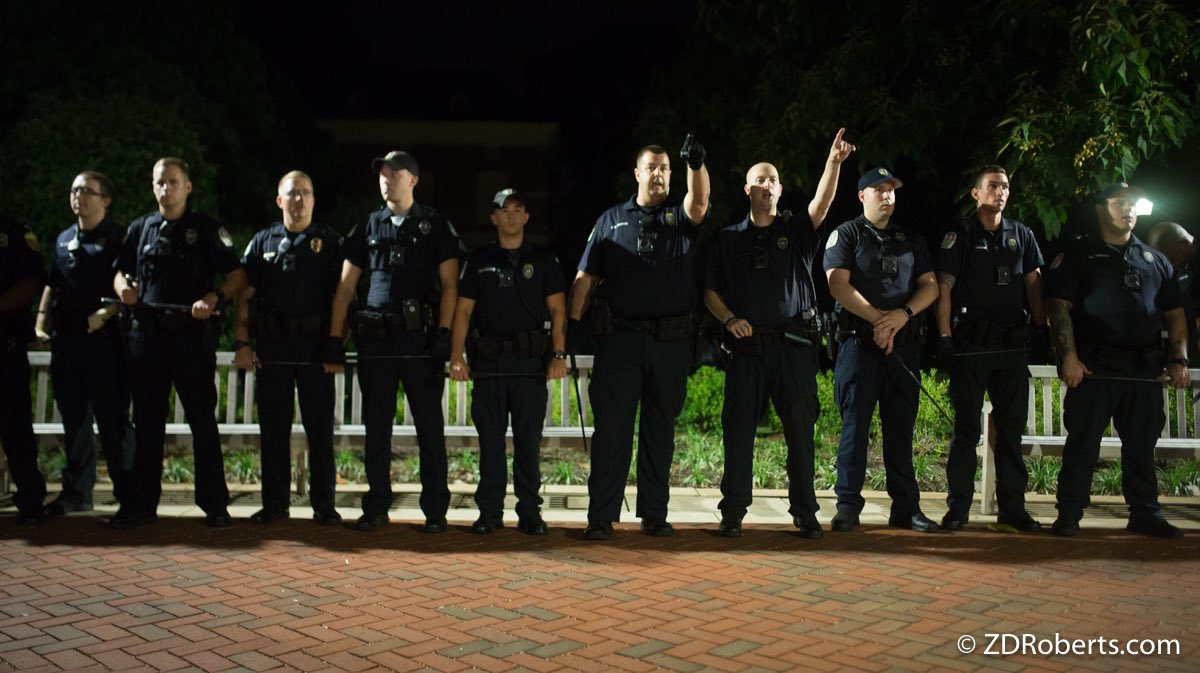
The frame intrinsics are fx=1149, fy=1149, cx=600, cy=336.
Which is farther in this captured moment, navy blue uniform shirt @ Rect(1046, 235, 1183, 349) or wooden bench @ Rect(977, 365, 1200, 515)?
wooden bench @ Rect(977, 365, 1200, 515)

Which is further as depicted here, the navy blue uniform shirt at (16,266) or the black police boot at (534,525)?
the navy blue uniform shirt at (16,266)

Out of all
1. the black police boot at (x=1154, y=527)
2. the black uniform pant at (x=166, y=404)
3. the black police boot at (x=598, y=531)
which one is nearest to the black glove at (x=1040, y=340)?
the black police boot at (x=1154, y=527)

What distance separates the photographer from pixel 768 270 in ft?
22.5

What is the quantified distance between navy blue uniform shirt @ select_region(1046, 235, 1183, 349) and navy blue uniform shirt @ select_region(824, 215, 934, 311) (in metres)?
0.88

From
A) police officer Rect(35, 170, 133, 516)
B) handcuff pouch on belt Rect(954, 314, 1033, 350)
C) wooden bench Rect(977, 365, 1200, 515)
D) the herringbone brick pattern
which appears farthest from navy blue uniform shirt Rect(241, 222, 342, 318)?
wooden bench Rect(977, 365, 1200, 515)

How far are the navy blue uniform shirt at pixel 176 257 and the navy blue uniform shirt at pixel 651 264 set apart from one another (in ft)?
7.90

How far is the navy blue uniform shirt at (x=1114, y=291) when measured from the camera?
711 cm

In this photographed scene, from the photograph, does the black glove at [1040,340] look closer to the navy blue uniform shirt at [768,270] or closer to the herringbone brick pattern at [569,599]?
the herringbone brick pattern at [569,599]

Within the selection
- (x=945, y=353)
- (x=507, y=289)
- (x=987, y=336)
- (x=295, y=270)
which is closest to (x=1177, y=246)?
(x=987, y=336)

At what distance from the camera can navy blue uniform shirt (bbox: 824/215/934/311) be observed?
7.05 metres

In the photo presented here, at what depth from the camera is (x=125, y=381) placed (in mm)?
7469

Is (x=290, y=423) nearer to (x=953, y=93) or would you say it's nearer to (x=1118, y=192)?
(x=1118, y=192)

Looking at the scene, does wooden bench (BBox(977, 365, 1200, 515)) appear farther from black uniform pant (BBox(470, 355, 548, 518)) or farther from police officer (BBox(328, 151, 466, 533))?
police officer (BBox(328, 151, 466, 533))

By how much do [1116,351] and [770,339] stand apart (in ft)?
7.23
